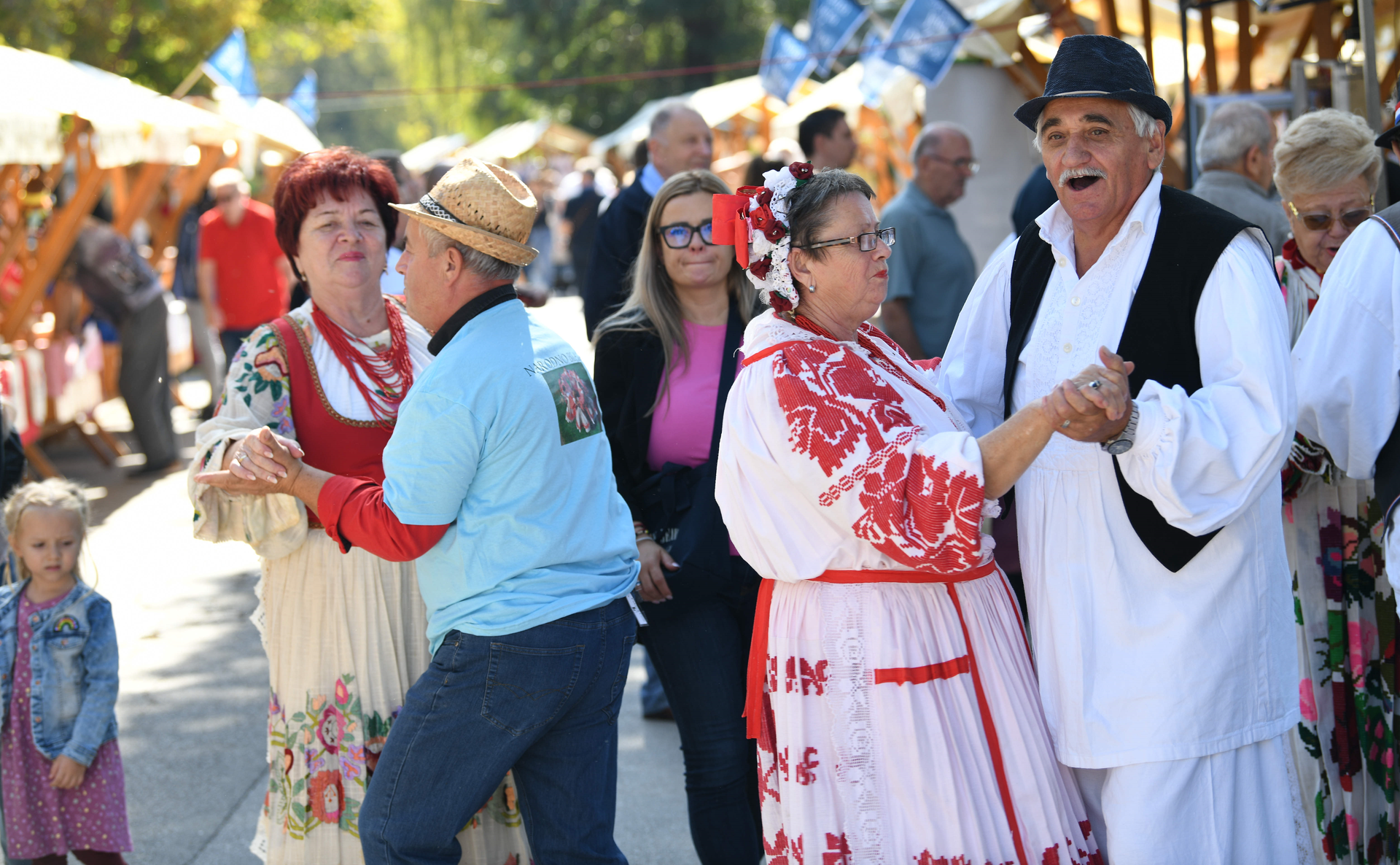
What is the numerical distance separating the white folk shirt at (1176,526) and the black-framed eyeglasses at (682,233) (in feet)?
4.16

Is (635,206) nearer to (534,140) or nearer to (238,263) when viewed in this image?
(238,263)

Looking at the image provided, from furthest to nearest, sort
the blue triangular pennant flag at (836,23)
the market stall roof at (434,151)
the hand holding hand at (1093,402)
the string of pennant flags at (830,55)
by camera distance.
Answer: the market stall roof at (434,151) → the blue triangular pennant flag at (836,23) → the string of pennant flags at (830,55) → the hand holding hand at (1093,402)

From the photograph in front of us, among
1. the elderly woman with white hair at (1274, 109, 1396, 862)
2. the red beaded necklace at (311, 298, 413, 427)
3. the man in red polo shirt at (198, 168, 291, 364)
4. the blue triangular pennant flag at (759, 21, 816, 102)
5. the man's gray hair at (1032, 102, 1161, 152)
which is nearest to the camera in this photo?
the man's gray hair at (1032, 102, 1161, 152)

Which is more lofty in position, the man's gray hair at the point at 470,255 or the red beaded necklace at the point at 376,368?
the man's gray hair at the point at 470,255

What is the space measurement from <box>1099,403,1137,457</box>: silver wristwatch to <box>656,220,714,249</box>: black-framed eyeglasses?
159cm

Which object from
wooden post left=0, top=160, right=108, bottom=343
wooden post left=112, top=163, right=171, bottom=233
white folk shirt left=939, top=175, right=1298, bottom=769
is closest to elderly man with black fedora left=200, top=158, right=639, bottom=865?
white folk shirt left=939, top=175, right=1298, bottom=769

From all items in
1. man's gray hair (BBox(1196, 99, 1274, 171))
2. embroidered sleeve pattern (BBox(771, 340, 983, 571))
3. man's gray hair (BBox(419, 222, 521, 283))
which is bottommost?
embroidered sleeve pattern (BBox(771, 340, 983, 571))

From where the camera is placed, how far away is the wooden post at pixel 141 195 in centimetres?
1137

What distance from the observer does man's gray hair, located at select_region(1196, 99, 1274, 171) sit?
4.74 m

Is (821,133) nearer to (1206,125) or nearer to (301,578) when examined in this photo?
(1206,125)

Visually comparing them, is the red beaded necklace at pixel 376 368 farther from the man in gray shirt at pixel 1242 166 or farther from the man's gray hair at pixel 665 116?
the man in gray shirt at pixel 1242 166

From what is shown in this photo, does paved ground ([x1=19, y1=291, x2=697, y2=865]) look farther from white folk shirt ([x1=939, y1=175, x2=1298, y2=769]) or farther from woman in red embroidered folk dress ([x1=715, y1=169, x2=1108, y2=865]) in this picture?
white folk shirt ([x1=939, y1=175, x2=1298, y2=769])

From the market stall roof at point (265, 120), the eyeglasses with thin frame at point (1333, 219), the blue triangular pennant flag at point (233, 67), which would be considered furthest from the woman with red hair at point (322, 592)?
the blue triangular pennant flag at point (233, 67)

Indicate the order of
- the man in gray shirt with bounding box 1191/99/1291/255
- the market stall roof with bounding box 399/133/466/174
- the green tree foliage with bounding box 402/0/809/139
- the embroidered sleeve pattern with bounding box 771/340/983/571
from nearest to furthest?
the embroidered sleeve pattern with bounding box 771/340/983/571 < the man in gray shirt with bounding box 1191/99/1291/255 < the green tree foliage with bounding box 402/0/809/139 < the market stall roof with bounding box 399/133/466/174
